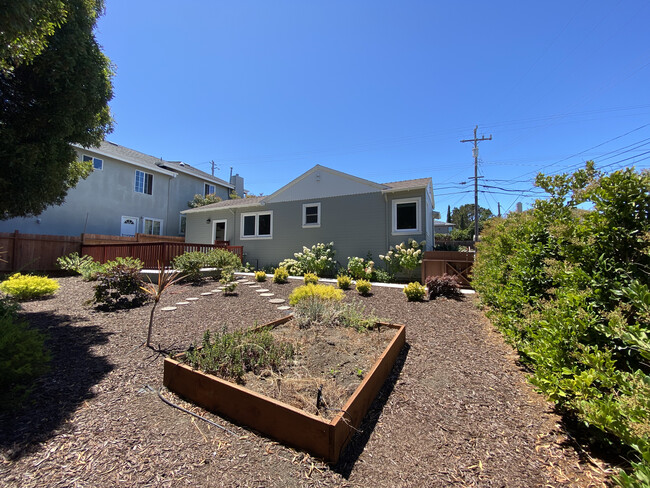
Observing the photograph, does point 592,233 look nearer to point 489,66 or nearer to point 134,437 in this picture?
point 134,437

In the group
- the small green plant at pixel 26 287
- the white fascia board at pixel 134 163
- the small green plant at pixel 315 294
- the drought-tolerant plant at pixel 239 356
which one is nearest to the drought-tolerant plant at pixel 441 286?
the small green plant at pixel 315 294

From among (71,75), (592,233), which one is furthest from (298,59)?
(592,233)

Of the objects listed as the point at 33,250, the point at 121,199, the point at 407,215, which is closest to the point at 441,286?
the point at 407,215

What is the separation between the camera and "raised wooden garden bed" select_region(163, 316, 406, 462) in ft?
5.99

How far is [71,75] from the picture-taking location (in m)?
4.38

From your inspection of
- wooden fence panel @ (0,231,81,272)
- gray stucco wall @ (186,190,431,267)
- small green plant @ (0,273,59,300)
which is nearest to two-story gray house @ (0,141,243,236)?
wooden fence panel @ (0,231,81,272)

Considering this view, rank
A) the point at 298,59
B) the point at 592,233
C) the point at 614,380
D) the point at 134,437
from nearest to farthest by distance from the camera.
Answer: the point at 614,380, the point at 134,437, the point at 592,233, the point at 298,59

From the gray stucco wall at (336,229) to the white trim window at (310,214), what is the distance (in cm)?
18

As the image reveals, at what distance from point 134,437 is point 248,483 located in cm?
104

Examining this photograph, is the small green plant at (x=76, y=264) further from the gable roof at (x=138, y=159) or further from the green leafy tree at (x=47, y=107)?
the gable roof at (x=138, y=159)

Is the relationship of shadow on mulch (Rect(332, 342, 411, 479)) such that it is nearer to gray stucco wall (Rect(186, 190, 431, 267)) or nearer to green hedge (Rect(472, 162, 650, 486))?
green hedge (Rect(472, 162, 650, 486))

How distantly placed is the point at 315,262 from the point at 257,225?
4634mm

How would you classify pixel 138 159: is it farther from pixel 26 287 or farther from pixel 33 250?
pixel 26 287

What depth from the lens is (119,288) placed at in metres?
5.53
